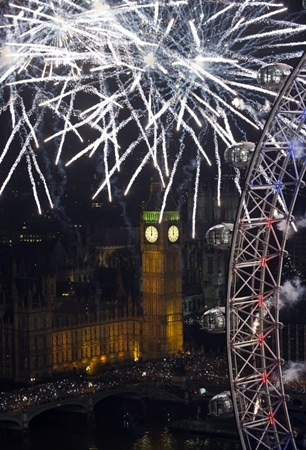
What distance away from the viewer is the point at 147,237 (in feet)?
292

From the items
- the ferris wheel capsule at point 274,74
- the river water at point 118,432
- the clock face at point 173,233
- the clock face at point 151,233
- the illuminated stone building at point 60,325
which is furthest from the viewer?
the clock face at point 173,233

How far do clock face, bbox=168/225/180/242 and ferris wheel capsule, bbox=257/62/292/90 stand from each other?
57.3 meters

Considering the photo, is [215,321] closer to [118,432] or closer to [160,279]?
[118,432]

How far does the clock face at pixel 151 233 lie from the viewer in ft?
290

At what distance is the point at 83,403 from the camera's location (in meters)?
70.9

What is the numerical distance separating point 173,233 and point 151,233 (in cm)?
135

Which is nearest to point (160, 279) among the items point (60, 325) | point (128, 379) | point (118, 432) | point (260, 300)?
point (60, 325)

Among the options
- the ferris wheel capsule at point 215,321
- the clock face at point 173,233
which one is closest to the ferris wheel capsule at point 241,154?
the ferris wheel capsule at point 215,321

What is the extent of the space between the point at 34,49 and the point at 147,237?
47.8m

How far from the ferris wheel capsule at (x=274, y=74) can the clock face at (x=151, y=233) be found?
186ft

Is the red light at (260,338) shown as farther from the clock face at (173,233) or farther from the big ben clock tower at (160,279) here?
the clock face at (173,233)

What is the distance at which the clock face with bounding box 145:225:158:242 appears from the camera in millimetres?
88250

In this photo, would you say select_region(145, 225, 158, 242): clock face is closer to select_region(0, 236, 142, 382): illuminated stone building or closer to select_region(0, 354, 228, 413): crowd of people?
select_region(0, 236, 142, 382): illuminated stone building

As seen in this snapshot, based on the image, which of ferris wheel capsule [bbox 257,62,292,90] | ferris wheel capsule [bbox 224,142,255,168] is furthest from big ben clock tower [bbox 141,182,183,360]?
ferris wheel capsule [bbox 257,62,292,90]
